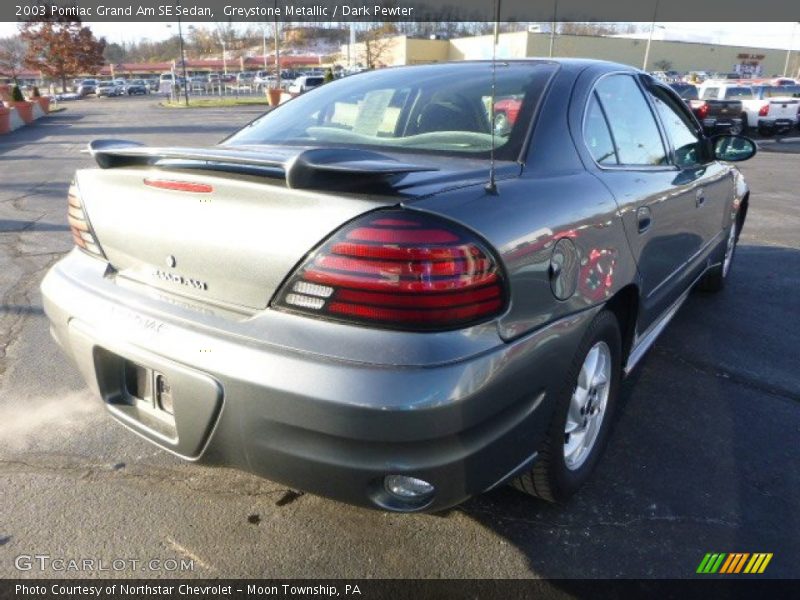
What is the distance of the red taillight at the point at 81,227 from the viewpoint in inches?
90.4

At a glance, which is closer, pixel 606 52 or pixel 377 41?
pixel 377 41

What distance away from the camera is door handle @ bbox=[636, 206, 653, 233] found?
256cm

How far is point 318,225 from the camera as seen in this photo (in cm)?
169

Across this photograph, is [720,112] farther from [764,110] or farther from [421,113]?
[421,113]

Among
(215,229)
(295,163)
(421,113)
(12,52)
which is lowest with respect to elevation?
(215,229)

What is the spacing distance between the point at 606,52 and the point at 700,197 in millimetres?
70271

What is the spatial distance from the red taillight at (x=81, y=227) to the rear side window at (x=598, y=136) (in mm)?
1890

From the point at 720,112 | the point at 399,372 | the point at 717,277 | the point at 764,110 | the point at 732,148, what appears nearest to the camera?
the point at 399,372

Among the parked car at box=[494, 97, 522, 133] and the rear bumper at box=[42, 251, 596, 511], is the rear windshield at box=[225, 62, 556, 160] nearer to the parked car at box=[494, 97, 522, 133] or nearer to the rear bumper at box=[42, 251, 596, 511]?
the parked car at box=[494, 97, 522, 133]

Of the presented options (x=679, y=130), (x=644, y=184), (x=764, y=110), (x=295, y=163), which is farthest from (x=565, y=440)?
(x=764, y=110)

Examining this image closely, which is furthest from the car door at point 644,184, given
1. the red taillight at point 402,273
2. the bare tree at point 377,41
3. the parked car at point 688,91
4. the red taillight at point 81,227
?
the bare tree at point 377,41

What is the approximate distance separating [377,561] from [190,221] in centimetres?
128

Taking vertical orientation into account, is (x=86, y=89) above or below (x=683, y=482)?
above

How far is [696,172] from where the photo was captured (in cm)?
346
